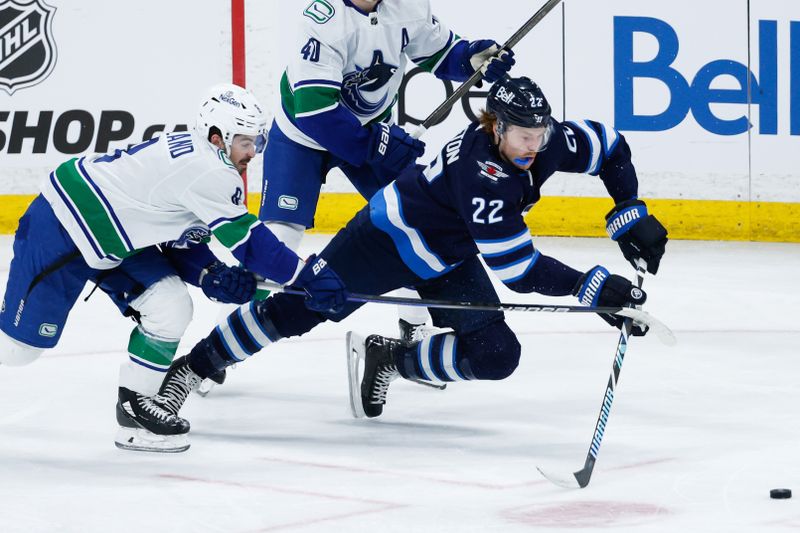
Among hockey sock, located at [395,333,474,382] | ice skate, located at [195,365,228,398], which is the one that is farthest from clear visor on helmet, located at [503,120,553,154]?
ice skate, located at [195,365,228,398]

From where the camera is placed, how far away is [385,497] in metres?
2.81

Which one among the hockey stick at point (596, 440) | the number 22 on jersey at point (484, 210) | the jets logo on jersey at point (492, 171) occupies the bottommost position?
the hockey stick at point (596, 440)

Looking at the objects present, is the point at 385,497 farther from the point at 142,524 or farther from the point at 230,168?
Answer: the point at 230,168

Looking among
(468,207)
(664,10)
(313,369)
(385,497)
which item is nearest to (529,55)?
(664,10)

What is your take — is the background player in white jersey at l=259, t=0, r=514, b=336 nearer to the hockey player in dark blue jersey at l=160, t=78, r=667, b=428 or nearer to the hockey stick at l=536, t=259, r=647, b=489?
the hockey player in dark blue jersey at l=160, t=78, r=667, b=428

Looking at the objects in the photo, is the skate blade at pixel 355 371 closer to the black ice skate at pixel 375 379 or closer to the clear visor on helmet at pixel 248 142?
the black ice skate at pixel 375 379

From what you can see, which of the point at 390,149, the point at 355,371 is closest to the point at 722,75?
the point at 390,149

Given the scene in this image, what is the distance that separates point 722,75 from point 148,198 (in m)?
3.97

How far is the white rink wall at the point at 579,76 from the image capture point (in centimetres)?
655

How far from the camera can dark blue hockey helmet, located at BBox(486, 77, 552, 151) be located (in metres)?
3.05

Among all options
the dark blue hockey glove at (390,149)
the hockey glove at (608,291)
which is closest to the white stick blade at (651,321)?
the hockey glove at (608,291)

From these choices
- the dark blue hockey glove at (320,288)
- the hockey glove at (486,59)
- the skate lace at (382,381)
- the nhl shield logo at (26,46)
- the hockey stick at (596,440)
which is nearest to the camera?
the hockey stick at (596,440)

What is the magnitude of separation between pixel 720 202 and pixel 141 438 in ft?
13.2

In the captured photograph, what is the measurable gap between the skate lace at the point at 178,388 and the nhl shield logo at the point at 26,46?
3561 millimetres
